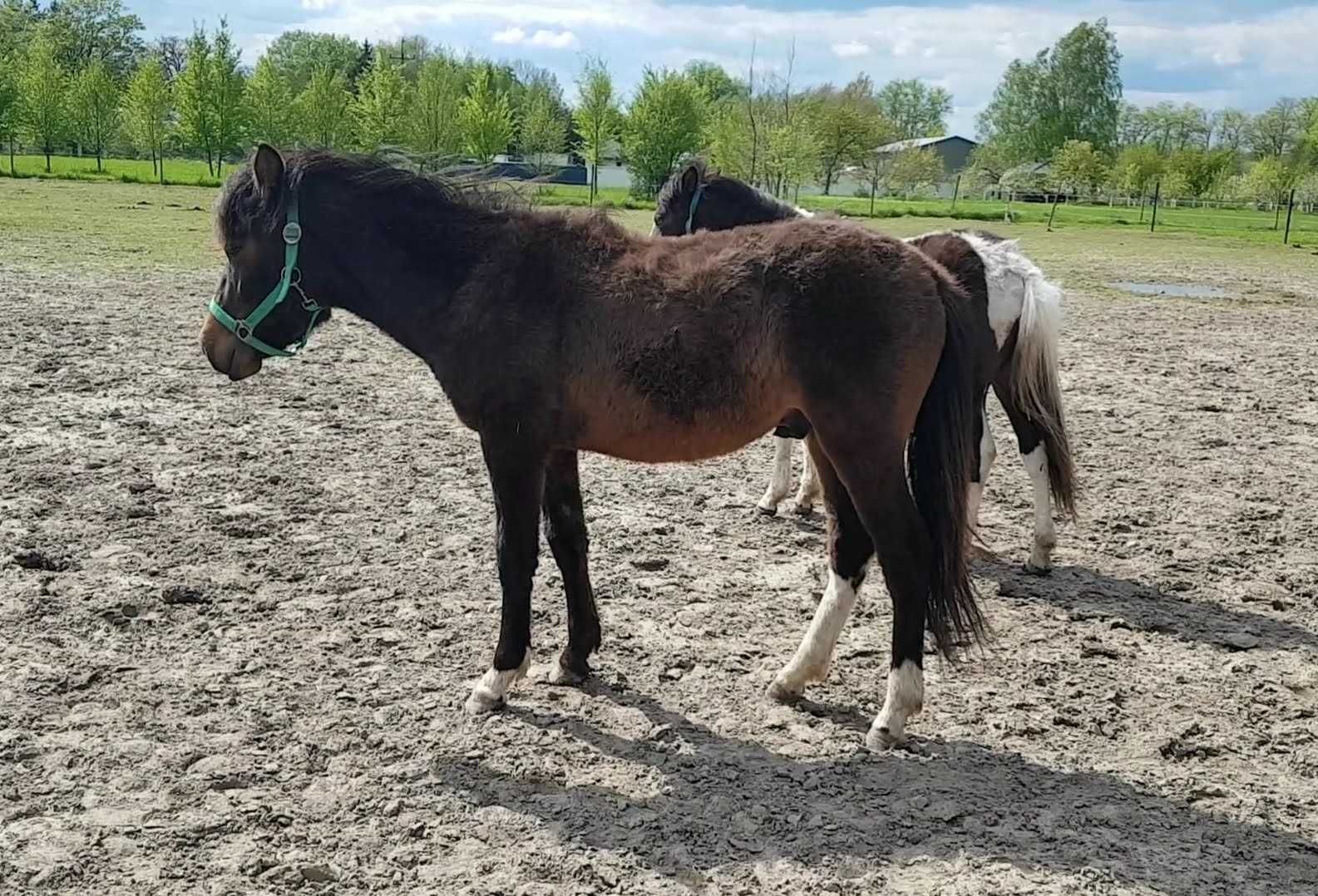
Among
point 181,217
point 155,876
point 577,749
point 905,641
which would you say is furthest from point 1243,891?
point 181,217

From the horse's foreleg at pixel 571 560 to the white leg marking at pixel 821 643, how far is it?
78 centimetres

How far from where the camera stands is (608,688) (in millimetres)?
4148

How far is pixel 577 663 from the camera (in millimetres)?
4203

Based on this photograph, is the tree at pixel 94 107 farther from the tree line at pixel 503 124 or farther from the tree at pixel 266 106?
the tree at pixel 266 106

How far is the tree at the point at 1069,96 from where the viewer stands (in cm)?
7644

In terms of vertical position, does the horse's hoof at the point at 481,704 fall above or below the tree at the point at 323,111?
below

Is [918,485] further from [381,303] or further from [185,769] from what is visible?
[185,769]

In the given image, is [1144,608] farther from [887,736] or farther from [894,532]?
[894,532]

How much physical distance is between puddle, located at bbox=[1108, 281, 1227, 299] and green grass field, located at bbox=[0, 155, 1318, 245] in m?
16.0

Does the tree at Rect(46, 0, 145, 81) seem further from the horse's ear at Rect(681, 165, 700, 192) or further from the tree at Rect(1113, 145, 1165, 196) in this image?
the horse's ear at Rect(681, 165, 700, 192)

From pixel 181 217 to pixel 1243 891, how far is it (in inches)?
983

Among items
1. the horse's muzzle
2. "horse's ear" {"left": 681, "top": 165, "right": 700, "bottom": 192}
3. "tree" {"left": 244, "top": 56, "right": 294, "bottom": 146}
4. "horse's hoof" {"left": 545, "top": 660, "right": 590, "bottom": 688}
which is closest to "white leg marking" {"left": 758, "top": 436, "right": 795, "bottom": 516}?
"horse's ear" {"left": 681, "top": 165, "right": 700, "bottom": 192}

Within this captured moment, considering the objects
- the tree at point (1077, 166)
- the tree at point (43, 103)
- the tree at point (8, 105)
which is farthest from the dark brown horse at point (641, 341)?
the tree at point (1077, 166)

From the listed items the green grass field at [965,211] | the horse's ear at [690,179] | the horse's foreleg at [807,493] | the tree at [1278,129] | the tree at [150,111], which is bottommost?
the horse's foreleg at [807,493]
